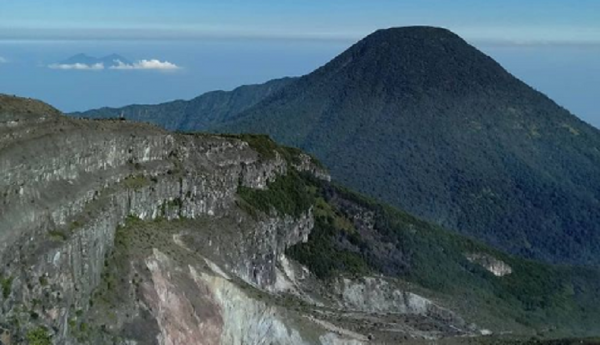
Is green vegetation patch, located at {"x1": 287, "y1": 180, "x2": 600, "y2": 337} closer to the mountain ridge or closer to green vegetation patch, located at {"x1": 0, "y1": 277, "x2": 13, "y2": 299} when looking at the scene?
the mountain ridge

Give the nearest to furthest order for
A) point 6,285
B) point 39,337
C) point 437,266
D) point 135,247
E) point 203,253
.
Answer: point 6,285, point 39,337, point 135,247, point 203,253, point 437,266

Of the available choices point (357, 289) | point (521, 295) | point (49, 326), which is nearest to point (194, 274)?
point (49, 326)

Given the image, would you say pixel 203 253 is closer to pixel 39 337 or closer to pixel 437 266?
pixel 39 337

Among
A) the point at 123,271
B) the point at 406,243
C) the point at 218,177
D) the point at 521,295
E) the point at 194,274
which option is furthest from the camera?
the point at 521,295

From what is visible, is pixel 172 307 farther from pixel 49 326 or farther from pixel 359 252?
pixel 359 252

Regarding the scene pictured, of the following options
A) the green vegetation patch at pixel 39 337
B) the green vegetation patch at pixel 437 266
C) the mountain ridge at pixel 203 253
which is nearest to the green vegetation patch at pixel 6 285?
the mountain ridge at pixel 203 253

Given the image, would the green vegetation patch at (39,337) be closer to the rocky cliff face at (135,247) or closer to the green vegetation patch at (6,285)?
the rocky cliff face at (135,247)

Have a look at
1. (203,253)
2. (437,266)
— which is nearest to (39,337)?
(203,253)

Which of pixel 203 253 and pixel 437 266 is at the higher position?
pixel 203 253
